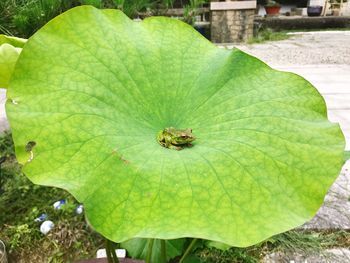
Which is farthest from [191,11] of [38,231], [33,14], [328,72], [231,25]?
[38,231]

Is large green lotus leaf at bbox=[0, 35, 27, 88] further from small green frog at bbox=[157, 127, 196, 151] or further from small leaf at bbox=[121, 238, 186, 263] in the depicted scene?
small leaf at bbox=[121, 238, 186, 263]

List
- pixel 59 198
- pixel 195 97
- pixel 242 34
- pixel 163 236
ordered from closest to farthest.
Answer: pixel 163 236
pixel 195 97
pixel 59 198
pixel 242 34

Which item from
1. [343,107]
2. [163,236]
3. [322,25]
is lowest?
[322,25]

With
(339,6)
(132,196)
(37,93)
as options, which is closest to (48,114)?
(37,93)

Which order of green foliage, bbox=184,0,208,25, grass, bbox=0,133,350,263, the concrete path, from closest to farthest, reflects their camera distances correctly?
grass, bbox=0,133,350,263 < the concrete path < green foliage, bbox=184,0,208,25

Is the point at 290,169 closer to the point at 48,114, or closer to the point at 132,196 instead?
the point at 132,196

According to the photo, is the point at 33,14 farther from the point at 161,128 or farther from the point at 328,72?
the point at 328,72

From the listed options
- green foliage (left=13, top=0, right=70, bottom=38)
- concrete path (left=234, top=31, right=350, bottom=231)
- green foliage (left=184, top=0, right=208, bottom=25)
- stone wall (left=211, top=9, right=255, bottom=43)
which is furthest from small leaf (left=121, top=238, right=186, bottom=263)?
stone wall (left=211, top=9, right=255, bottom=43)

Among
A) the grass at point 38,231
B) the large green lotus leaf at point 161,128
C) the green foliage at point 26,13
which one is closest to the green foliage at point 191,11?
the green foliage at point 26,13
